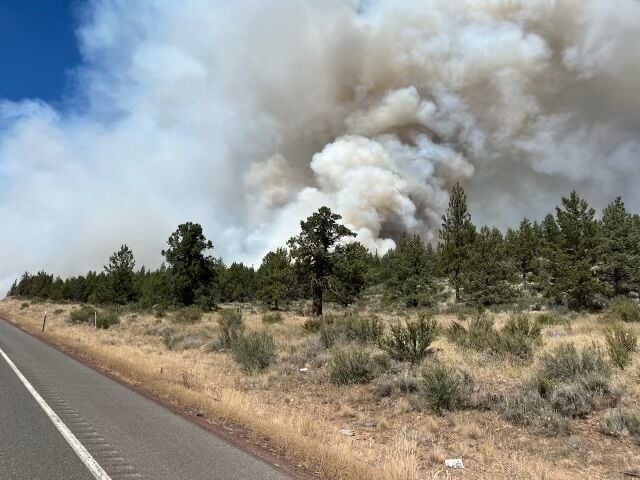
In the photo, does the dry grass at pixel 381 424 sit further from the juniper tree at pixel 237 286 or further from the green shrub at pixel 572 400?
the juniper tree at pixel 237 286

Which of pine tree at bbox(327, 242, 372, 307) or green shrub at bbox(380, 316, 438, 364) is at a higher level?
pine tree at bbox(327, 242, 372, 307)

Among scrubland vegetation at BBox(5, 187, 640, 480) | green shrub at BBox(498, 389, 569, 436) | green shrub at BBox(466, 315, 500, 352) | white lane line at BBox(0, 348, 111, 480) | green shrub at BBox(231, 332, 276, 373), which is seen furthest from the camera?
green shrub at BBox(231, 332, 276, 373)

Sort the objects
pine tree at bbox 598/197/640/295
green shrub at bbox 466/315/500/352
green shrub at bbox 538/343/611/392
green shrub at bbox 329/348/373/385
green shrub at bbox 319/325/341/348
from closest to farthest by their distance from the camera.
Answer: green shrub at bbox 538/343/611/392, green shrub at bbox 329/348/373/385, green shrub at bbox 466/315/500/352, green shrub at bbox 319/325/341/348, pine tree at bbox 598/197/640/295

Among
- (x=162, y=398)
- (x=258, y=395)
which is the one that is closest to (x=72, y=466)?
(x=162, y=398)

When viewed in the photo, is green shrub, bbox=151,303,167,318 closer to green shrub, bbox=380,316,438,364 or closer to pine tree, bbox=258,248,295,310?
pine tree, bbox=258,248,295,310

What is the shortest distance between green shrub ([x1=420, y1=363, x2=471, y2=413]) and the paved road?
505cm

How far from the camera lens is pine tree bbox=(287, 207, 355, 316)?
3778cm

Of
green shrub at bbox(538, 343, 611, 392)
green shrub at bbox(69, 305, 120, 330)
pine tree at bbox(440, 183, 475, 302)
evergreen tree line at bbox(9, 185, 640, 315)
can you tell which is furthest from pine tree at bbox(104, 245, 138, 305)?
green shrub at bbox(538, 343, 611, 392)

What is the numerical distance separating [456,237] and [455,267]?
A: 6863 mm

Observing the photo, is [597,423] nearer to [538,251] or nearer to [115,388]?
[115,388]

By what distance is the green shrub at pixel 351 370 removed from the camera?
545 inches


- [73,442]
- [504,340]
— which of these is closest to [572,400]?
[504,340]

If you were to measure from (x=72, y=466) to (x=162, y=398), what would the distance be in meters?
5.62

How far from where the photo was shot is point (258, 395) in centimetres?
1350
